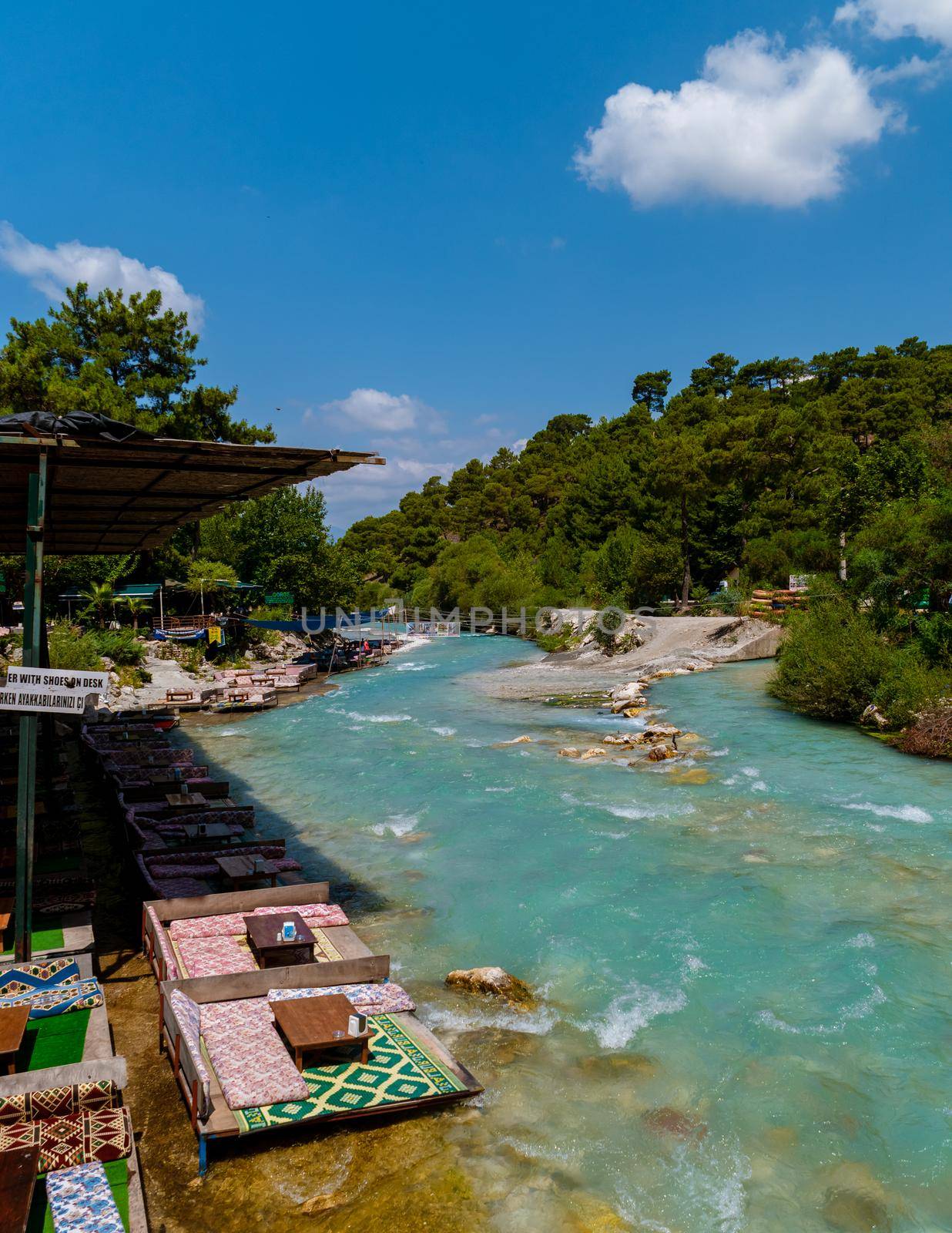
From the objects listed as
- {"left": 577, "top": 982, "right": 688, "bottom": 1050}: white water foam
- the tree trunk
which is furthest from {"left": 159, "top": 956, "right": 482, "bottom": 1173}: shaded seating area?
the tree trunk

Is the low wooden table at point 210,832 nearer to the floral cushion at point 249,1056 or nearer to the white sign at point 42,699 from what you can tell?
the floral cushion at point 249,1056

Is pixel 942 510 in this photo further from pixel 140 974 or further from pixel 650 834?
pixel 140 974

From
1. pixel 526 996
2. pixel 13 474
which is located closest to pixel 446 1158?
pixel 526 996

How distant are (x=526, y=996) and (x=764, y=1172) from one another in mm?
2819

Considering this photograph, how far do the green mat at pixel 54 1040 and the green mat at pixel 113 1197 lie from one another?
113 centimetres

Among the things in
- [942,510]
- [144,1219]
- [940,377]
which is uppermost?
[940,377]

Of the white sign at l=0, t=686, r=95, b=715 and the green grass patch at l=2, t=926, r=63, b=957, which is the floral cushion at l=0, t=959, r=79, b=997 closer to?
the green grass patch at l=2, t=926, r=63, b=957

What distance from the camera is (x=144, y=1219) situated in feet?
14.5

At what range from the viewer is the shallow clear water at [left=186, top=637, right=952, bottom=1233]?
5.87 metres

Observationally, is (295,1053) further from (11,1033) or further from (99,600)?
(99,600)

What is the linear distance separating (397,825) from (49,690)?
846 cm

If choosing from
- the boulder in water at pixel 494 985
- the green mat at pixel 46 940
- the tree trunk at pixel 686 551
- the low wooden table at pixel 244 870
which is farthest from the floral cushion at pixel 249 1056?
the tree trunk at pixel 686 551

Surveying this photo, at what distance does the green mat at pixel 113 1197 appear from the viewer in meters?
4.28

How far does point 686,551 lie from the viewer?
46.7 meters
